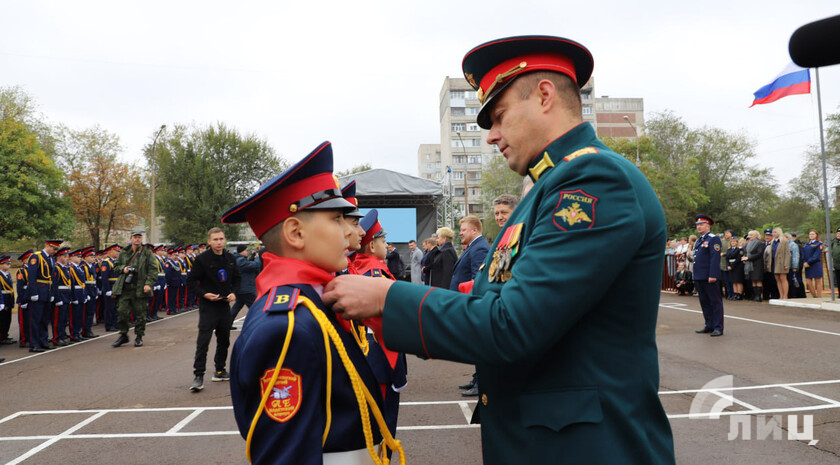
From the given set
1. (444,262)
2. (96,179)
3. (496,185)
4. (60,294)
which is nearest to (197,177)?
(96,179)

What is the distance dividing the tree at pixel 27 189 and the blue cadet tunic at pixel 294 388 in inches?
1382

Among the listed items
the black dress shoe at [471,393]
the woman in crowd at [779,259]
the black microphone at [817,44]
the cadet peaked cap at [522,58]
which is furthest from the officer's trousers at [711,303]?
the black microphone at [817,44]

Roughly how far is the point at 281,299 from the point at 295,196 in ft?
1.34

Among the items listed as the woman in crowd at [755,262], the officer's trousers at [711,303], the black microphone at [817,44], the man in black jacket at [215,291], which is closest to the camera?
the black microphone at [817,44]

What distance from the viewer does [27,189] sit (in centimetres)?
3056

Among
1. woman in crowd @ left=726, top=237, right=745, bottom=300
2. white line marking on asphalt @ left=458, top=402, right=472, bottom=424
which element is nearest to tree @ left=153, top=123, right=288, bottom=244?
woman in crowd @ left=726, top=237, right=745, bottom=300

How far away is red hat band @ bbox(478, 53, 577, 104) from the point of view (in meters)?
1.61

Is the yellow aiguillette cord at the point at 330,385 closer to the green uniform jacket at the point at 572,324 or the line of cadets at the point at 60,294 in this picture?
the green uniform jacket at the point at 572,324

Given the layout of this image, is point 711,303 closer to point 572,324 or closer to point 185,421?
point 185,421

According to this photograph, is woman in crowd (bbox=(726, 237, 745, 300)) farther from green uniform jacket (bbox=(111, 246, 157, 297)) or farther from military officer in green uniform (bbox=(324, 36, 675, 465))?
military officer in green uniform (bbox=(324, 36, 675, 465))

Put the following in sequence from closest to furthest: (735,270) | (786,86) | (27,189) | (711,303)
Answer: (711,303) < (786,86) < (735,270) < (27,189)

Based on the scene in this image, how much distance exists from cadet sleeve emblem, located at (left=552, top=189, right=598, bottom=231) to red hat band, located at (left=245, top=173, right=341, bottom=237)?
1.00 meters

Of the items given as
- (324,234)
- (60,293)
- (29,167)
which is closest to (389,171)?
(60,293)

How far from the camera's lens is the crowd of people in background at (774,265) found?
1512 centimetres
